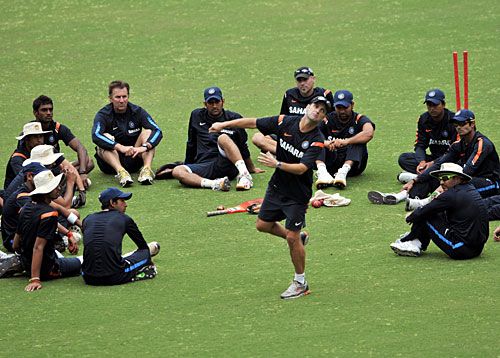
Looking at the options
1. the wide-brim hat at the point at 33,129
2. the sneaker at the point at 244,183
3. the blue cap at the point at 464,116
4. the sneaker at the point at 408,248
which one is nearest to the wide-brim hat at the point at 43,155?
the wide-brim hat at the point at 33,129

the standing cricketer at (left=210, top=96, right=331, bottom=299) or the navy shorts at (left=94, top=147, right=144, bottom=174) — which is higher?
the standing cricketer at (left=210, top=96, right=331, bottom=299)

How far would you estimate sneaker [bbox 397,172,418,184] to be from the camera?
14.4 m

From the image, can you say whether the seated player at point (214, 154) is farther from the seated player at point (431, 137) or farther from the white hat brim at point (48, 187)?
the white hat brim at point (48, 187)

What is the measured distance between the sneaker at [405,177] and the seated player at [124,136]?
348 centimetres

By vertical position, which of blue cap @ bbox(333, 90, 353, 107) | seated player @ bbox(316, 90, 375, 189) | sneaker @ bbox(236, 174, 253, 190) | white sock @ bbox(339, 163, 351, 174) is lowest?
sneaker @ bbox(236, 174, 253, 190)

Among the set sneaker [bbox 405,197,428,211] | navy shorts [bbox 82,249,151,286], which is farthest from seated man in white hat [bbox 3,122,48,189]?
sneaker [bbox 405,197,428,211]

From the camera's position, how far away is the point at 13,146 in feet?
56.7

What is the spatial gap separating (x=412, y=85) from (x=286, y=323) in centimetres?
987

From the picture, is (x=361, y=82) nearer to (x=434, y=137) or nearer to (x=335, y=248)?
(x=434, y=137)

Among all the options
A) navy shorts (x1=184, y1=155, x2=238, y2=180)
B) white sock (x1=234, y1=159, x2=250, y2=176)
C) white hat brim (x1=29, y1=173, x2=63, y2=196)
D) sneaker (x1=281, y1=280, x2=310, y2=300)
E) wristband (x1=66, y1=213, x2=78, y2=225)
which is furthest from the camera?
navy shorts (x1=184, y1=155, x2=238, y2=180)

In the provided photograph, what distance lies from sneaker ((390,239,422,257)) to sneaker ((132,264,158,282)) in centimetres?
256

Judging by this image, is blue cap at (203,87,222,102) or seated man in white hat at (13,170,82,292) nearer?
seated man in white hat at (13,170,82,292)

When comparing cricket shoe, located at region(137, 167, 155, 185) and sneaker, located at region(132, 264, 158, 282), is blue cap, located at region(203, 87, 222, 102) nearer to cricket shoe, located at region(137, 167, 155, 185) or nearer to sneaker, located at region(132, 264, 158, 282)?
cricket shoe, located at region(137, 167, 155, 185)

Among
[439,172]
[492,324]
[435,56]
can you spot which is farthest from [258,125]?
[435,56]
